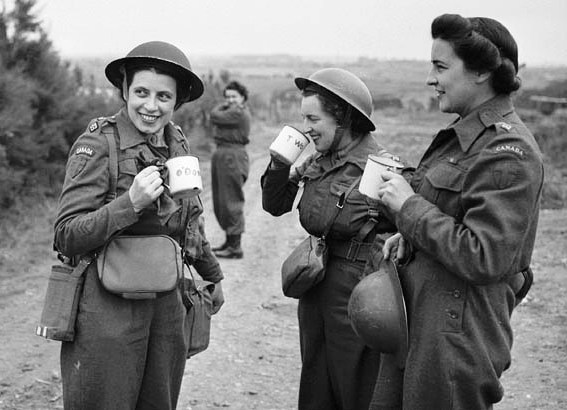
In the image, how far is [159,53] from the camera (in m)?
2.94

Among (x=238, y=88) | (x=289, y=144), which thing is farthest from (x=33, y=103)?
(x=289, y=144)

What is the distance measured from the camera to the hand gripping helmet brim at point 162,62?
9.64 feet

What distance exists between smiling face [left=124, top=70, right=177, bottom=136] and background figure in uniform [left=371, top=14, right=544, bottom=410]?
0.99 meters

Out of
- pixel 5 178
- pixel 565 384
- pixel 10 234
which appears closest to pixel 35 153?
pixel 5 178

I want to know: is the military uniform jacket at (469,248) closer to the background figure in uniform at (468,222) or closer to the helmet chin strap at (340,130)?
the background figure in uniform at (468,222)

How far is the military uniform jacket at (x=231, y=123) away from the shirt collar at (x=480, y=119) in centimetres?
664

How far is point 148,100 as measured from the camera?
9.72 feet

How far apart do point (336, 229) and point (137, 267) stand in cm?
108

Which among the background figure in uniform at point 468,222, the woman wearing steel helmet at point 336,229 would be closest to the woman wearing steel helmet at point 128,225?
the woman wearing steel helmet at point 336,229

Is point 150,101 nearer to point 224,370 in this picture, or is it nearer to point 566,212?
point 224,370

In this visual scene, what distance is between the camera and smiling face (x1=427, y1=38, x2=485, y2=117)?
2.59m

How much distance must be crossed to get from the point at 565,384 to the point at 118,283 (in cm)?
378

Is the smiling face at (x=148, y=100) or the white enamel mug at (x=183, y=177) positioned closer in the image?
the white enamel mug at (x=183, y=177)

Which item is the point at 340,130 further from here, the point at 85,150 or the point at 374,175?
the point at 85,150
